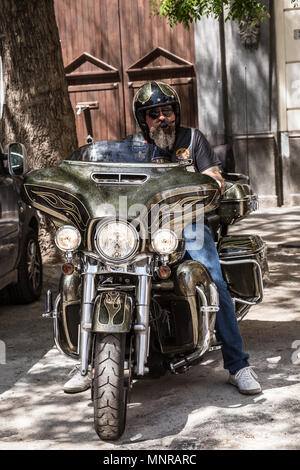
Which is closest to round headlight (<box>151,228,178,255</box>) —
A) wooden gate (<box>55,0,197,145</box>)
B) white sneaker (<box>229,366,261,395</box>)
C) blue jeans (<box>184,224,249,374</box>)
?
blue jeans (<box>184,224,249,374</box>)

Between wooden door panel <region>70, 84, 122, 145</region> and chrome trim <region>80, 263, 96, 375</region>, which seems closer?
chrome trim <region>80, 263, 96, 375</region>

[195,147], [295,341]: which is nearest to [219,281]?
[195,147]

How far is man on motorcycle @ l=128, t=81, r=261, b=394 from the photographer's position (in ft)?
16.3

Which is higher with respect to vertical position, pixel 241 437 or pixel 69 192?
pixel 69 192

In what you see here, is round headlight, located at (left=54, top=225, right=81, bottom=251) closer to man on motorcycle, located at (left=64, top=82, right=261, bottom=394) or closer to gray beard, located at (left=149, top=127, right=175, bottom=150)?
man on motorcycle, located at (left=64, top=82, right=261, bottom=394)

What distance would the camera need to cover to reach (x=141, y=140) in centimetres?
526

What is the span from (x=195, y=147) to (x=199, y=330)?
1319 mm

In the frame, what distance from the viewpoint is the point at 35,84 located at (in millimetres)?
9055

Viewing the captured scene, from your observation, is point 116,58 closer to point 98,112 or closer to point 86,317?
point 98,112

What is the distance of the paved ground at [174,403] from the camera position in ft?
14.0

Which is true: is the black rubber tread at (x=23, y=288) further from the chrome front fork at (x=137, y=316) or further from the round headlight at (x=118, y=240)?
the round headlight at (x=118, y=240)

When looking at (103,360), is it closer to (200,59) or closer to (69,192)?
(69,192)

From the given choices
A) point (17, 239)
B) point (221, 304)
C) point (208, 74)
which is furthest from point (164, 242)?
point (208, 74)

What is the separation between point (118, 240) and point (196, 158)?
4.49 ft
